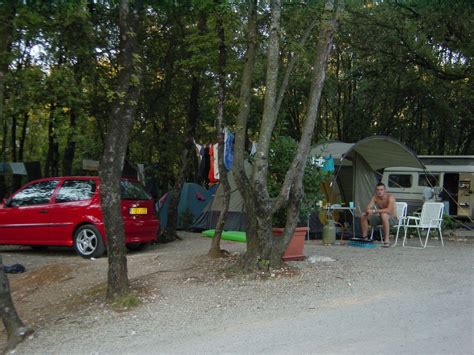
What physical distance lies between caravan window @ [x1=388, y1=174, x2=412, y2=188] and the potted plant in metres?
10.8

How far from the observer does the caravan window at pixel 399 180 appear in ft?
60.6

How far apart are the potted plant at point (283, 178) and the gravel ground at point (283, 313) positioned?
0.35 m

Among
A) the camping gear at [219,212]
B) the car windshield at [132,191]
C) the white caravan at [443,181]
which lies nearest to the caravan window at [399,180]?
the white caravan at [443,181]

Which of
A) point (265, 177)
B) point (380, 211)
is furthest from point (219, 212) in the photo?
point (265, 177)

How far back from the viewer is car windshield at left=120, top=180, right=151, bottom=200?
10.4m

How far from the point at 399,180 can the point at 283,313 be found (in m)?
14.0

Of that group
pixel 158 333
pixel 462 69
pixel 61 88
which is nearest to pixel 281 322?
pixel 158 333

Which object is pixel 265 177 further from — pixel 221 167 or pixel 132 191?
pixel 132 191

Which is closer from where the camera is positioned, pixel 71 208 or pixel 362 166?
pixel 71 208

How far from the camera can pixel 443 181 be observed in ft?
61.0

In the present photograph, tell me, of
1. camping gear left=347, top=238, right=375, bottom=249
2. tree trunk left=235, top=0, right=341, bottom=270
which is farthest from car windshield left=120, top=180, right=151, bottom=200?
camping gear left=347, top=238, right=375, bottom=249

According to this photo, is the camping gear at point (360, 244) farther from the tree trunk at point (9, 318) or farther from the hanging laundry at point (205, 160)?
the tree trunk at point (9, 318)

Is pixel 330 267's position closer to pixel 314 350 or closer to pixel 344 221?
pixel 314 350

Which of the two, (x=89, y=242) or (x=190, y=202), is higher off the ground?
(x=190, y=202)
